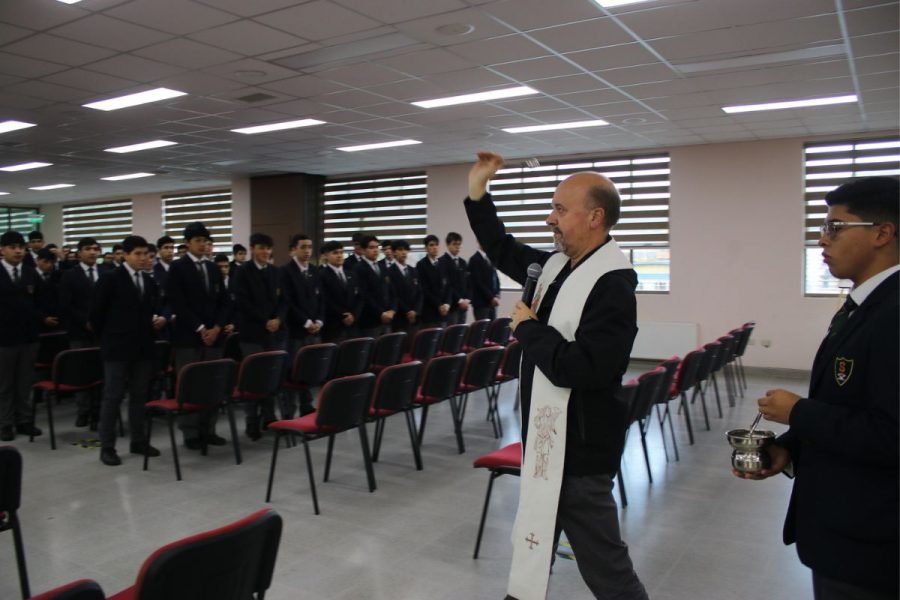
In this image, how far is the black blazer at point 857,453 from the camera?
1351 mm

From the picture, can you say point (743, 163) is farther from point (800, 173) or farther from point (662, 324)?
point (662, 324)

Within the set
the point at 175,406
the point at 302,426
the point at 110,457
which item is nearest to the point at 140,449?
the point at 110,457

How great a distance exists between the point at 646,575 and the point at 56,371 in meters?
4.74

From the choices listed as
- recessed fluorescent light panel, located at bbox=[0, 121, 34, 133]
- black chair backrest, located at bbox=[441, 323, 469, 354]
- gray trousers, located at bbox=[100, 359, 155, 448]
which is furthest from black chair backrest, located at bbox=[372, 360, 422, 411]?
recessed fluorescent light panel, located at bbox=[0, 121, 34, 133]

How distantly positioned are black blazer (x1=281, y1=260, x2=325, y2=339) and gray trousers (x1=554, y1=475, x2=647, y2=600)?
15.7 ft

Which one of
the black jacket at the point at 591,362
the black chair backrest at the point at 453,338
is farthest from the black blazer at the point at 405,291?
the black jacket at the point at 591,362

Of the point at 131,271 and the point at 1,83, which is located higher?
the point at 1,83

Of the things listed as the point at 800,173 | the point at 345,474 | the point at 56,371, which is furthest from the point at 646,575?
the point at 800,173

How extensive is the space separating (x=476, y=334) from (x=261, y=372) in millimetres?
3024

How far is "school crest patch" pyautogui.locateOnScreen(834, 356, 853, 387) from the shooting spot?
145cm

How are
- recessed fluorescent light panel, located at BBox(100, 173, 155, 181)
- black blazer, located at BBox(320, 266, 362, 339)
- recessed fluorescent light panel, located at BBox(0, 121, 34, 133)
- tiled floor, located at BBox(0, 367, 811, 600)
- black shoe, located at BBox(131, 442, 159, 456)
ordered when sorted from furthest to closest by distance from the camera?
1. recessed fluorescent light panel, located at BBox(100, 173, 155, 181)
2. recessed fluorescent light panel, located at BBox(0, 121, 34, 133)
3. black blazer, located at BBox(320, 266, 362, 339)
4. black shoe, located at BBox(131, 442, 159, 456)
5. tiled floor, located at BBox(0, 367, 811, 600)

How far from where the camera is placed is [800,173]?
30.6 feet

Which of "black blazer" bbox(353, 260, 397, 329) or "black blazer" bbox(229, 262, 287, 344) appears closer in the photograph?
"black blazer" bbox(229, 262, 287, 344)

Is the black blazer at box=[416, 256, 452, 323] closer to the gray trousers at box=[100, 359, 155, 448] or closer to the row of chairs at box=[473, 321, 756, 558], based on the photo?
the row of chairs at box=[473, 321, 756, 558]
